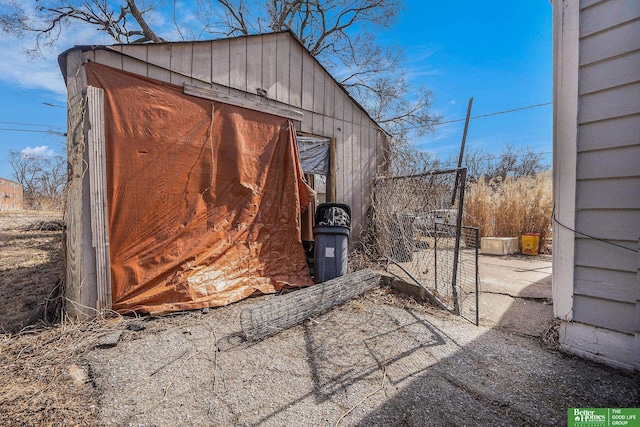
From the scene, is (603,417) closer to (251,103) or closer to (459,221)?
(459,221)

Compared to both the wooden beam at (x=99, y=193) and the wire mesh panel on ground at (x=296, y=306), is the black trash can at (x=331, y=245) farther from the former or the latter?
the wooden beam at (x=99, y=193)

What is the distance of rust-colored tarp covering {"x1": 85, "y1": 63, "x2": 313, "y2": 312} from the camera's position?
3.02 m

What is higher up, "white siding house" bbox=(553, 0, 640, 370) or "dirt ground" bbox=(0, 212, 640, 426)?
"white siding house" bbox=(553, 0, 640, 370)

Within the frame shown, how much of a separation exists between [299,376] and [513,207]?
24.3 feet

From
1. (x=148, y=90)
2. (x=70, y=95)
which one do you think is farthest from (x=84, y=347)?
(x=148, y=90)

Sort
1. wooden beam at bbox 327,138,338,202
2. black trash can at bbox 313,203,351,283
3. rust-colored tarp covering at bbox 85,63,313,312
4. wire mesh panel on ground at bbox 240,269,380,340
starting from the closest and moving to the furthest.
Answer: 1. wire mesh panel on ground at bbox 240,269,380,340
2. rust-colored tarp covering at bbox 85,63,313,312
3. black trash can at bbox 313,203,351,283
4. wooden beam at bbox 327,138,338,202

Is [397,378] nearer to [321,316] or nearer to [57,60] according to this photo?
[321,316]

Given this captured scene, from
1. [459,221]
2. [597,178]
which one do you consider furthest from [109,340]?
[597,178]

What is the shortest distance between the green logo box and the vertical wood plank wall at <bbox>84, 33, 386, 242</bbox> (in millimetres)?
3742

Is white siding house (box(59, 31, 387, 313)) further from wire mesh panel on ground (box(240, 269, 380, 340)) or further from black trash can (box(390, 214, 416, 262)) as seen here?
wire mesh panel on ground (box(240, 269, 380, 340))

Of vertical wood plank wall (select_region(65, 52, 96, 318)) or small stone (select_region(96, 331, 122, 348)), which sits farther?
vertical wood plank wall (select_region(65, 52, 96, 318))

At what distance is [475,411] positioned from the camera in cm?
160

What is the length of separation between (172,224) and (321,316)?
78.9 inches

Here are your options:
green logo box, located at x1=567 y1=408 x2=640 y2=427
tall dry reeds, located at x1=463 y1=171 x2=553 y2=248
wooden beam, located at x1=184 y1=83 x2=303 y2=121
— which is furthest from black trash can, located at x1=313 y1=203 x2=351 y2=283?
tall dry reeds, located at x1=463 y1=171 x2=553 y2=248
